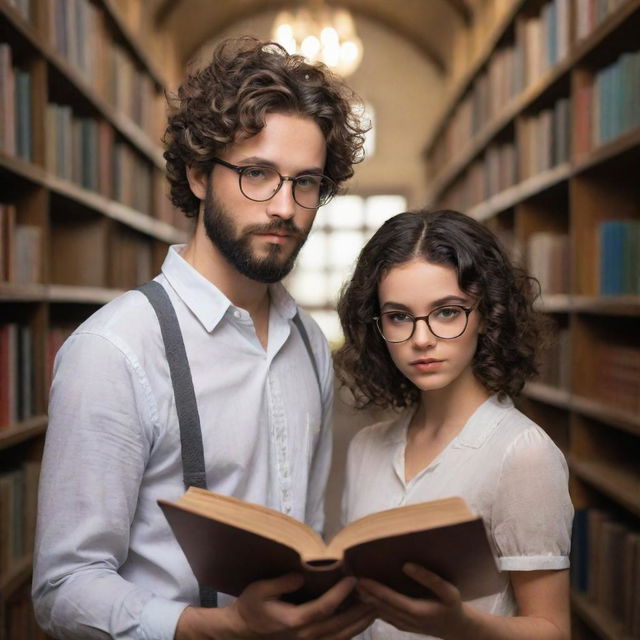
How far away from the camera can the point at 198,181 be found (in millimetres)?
1739

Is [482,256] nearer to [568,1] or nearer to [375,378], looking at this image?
[375,378]

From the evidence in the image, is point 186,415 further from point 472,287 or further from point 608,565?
point 608,565

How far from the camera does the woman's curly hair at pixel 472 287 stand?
1.55 meters

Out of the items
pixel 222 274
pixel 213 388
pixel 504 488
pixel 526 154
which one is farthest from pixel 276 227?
pixel 526 154

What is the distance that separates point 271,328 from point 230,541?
73 cm

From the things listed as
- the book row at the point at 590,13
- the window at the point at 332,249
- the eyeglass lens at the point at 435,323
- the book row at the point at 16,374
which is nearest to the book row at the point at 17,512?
the book row at the point at 16,374

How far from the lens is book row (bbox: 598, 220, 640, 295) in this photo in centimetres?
297

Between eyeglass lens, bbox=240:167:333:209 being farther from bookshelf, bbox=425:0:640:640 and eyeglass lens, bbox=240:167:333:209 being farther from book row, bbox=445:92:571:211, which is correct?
book row, bbox=445:92:571:211

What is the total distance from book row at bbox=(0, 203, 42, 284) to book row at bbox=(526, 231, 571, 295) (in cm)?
204

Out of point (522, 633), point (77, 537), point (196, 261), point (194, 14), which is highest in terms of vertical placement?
point (194, 14)

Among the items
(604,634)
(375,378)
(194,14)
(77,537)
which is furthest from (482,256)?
(194,14)

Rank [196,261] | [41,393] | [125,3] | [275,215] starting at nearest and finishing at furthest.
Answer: [275,215] < [196,261] < [41,393] < [125,3]

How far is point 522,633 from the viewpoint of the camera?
4.33ft

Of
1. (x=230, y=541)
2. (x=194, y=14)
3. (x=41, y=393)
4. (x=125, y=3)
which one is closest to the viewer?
(x=230, y=541)
